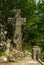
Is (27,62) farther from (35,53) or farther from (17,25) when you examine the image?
(17,25)

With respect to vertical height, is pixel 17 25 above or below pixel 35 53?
above

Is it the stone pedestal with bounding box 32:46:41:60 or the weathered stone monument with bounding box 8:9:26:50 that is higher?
the weathered stone monument with bounding box 8:9:26:50

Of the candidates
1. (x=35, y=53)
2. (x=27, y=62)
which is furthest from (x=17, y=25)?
(x=27, y=62)

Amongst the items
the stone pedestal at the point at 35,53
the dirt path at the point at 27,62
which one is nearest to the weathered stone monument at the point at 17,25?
the stone pedestal at the point at 35,53

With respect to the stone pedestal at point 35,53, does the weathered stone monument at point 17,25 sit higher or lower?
higher

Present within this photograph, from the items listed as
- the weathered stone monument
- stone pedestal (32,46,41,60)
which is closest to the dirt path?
stone pedestal (32,46,41,60)

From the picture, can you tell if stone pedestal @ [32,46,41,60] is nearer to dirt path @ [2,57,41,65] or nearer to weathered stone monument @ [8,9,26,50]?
dirt path @ [2,57,41,65]

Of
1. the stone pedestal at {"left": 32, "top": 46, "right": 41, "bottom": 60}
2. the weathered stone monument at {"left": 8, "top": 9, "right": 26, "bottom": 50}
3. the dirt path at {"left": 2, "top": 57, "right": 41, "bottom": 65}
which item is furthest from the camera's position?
the weathered stone monument at {"left": 8, "top": 9, "right": 26, "bottom": 50}

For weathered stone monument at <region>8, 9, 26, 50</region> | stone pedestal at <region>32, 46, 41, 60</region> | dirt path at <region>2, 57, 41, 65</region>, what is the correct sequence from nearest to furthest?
dirt path at <region>2, 57, 41, 65</region> < stone pedestal at <region>32, 46, 41, 60</region> < weathered stone monument at <region>8, 9, 26, 50</region>

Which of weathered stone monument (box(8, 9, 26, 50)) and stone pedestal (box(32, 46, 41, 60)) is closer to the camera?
stone pedestal (box(32, 46, 41, 60))

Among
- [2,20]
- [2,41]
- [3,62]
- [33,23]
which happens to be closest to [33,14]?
[33,23]

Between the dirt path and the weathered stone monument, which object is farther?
the weathered stone monument

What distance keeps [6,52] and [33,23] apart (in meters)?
11.2

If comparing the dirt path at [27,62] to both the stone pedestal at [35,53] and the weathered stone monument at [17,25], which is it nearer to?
the stone pedestal at [35,53]
